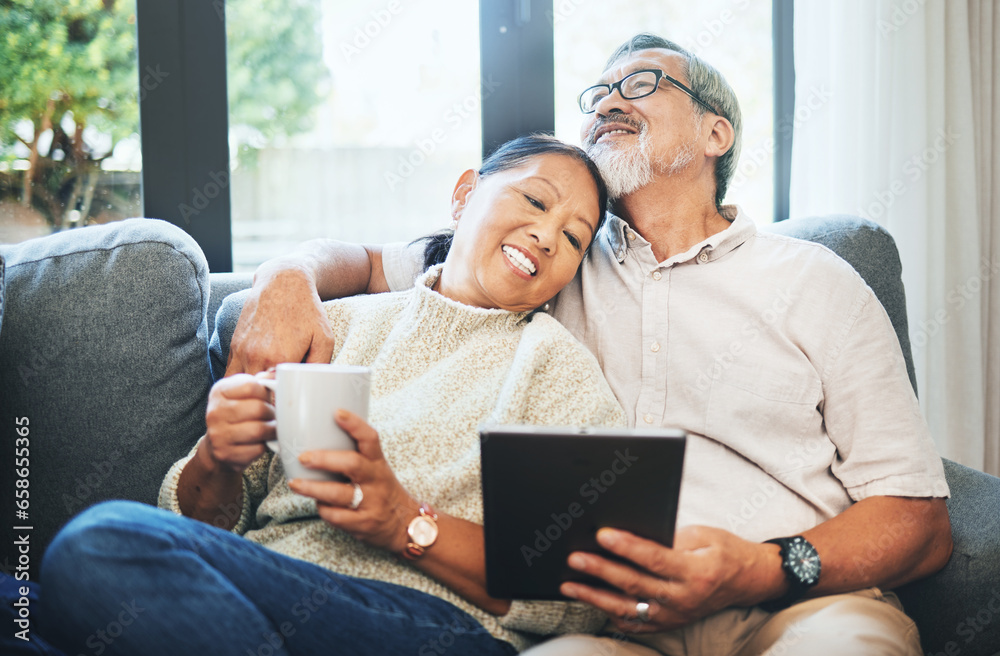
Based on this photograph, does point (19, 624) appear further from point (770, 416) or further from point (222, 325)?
point (770, 416)

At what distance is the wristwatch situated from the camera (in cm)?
96

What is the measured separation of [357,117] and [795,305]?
4.67ft

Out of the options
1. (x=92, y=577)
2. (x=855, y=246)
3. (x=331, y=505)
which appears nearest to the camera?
(x=92, y=577)

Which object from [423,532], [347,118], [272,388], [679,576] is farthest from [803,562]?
[347,118]

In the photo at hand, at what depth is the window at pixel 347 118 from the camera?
2041 mm

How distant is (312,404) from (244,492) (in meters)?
0.46

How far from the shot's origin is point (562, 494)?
2.77 feet

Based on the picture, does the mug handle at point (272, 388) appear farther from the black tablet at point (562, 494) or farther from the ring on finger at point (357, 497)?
the black tablet at point (562, 494)

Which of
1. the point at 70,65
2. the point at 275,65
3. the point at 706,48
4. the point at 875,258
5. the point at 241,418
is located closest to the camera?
the point at 241,418

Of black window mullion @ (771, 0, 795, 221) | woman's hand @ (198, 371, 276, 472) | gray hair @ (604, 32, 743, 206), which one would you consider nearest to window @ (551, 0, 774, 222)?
black window mullion @ (771, 0, 795, 221)

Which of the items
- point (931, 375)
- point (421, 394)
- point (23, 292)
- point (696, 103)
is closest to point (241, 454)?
point (421, 394)

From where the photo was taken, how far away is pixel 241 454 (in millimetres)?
923

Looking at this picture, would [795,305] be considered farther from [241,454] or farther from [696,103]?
[241,454]

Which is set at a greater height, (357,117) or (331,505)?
(357,117)
